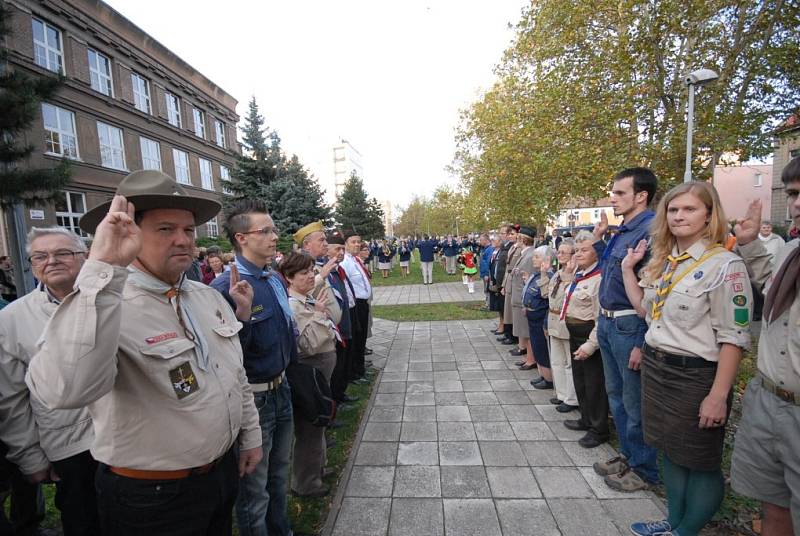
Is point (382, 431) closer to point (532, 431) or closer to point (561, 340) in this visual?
point (532, 431)

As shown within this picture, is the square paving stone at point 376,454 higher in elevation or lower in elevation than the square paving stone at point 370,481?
lower

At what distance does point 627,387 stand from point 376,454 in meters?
2.28

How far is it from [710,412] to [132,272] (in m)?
2.93

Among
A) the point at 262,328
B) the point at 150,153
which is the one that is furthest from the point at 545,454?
the point at 150,153

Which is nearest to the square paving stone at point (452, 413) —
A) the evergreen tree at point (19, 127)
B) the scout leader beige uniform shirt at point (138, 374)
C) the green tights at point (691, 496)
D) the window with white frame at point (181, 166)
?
the green tights at point (691, 496)

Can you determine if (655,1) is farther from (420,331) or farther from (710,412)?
(710,412)

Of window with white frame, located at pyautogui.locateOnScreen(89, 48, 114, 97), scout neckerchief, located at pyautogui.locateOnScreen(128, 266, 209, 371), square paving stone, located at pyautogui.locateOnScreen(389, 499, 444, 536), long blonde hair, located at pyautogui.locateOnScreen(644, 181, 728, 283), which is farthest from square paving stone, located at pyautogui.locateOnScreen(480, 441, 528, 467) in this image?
window with white frame, located at pyautogui.locateOnScreen(89, 48, 114, 97)

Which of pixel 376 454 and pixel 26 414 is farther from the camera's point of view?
pixel 376 454

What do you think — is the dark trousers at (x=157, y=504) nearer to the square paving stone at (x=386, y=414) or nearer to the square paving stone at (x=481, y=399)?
the square paving stone at (x=386, y=414)

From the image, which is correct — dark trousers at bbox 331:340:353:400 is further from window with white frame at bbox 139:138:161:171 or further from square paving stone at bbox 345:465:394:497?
window with white frame at bbox 139:138:161:171

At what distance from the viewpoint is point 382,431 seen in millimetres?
4199

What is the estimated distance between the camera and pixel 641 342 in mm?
2943

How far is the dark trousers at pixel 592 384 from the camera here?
12.4 feet

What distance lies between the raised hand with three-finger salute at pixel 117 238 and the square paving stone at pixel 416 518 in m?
2.51
